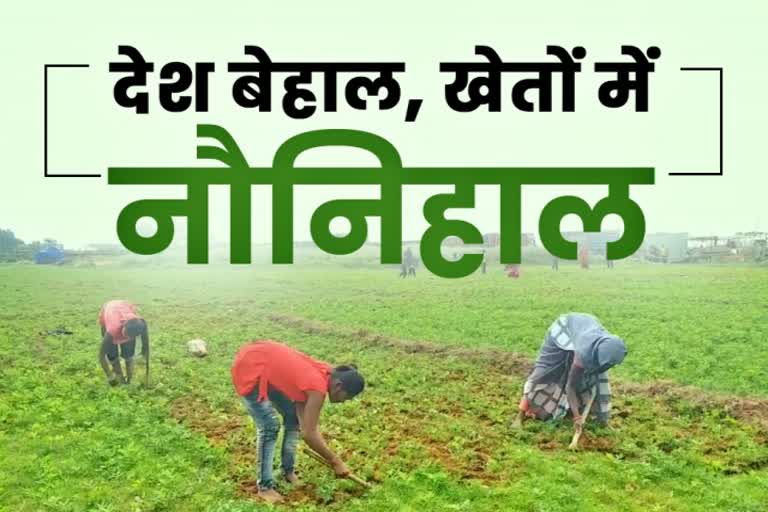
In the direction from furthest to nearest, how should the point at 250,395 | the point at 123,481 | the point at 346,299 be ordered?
the point at 346,299 < the point at 123,481 < the point at 250,395

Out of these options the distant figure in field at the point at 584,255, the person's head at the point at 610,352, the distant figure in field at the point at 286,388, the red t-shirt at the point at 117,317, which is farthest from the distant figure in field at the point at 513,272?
the distant figure in field at the point at 286,388

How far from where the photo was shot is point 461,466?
28.1ft

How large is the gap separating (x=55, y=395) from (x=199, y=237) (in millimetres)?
6714

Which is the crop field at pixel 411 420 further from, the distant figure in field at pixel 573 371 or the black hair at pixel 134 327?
the black hair at pixel 134 327

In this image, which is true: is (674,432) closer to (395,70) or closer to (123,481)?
(123,481)

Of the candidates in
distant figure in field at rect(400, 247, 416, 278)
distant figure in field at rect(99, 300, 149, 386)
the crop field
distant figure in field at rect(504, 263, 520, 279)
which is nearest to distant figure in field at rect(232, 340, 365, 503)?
the crop field

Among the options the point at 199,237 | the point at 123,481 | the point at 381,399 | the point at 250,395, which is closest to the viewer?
the point at 250,395

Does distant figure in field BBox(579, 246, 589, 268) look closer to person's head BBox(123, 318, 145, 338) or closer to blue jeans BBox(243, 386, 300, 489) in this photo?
person's head BBox(123, 318, 145, 338)

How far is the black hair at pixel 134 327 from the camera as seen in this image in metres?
11.3

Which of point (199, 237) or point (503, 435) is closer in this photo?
point (503, 435)

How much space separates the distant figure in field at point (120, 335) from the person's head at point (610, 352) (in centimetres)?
745

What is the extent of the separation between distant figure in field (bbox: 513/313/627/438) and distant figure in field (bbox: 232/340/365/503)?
3563mm

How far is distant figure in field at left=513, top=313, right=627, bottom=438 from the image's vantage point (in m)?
8.66

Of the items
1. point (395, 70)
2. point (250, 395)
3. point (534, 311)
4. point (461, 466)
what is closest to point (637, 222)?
point (534, 311)
